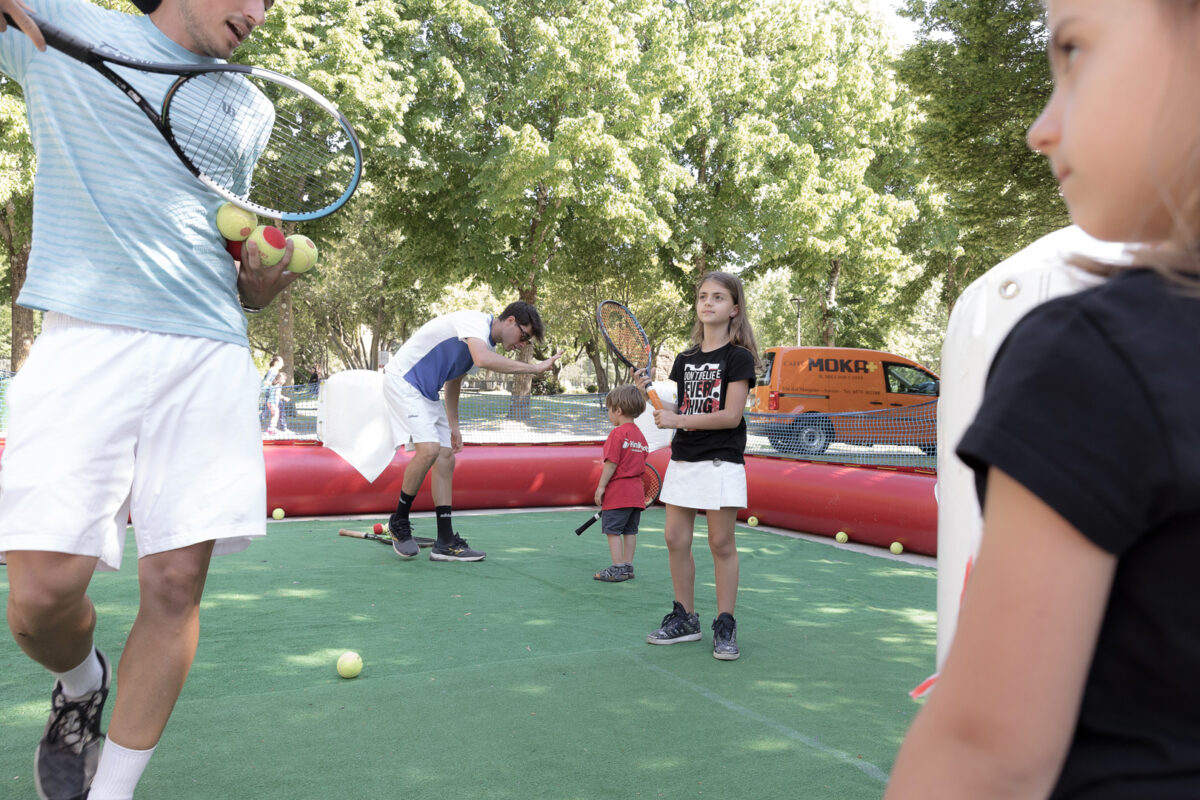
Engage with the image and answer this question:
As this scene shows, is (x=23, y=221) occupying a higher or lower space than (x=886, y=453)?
higher

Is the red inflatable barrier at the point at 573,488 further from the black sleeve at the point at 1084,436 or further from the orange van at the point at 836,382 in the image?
the orange van at the point at 836,382

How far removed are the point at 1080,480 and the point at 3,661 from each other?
4608 millimetres

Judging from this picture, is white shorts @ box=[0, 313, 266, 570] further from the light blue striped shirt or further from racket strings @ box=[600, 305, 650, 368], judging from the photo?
racket strings @ box=[600, 305, 650, 368]

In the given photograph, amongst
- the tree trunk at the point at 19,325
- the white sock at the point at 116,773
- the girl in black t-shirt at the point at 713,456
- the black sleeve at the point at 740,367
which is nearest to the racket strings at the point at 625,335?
the girl in black t-shirt at the point at 713,456

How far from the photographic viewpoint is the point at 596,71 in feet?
65.8

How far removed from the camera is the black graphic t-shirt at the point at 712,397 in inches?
182

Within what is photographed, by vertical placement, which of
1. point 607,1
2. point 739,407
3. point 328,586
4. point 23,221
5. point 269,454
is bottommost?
point 328,586

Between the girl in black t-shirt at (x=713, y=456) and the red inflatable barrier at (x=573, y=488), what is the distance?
11.0 ft

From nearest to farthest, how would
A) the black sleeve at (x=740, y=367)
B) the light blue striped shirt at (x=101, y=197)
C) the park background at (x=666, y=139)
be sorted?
the light blue striped shirt at (x=101, y=197)
the black sleeve at (x=740, y=367)
the park background at (x=666, y=139)

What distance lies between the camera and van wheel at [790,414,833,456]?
1233 centimetres

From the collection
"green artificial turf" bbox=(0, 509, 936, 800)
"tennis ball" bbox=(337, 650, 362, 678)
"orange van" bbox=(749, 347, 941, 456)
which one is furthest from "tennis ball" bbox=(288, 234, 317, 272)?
"orange van" bbox=(749, 347, 941, 456)

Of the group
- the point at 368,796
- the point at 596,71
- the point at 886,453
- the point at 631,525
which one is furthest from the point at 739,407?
the point at 596,71

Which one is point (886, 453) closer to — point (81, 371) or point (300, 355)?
point (81, 371)

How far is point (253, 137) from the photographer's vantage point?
2539 mm
